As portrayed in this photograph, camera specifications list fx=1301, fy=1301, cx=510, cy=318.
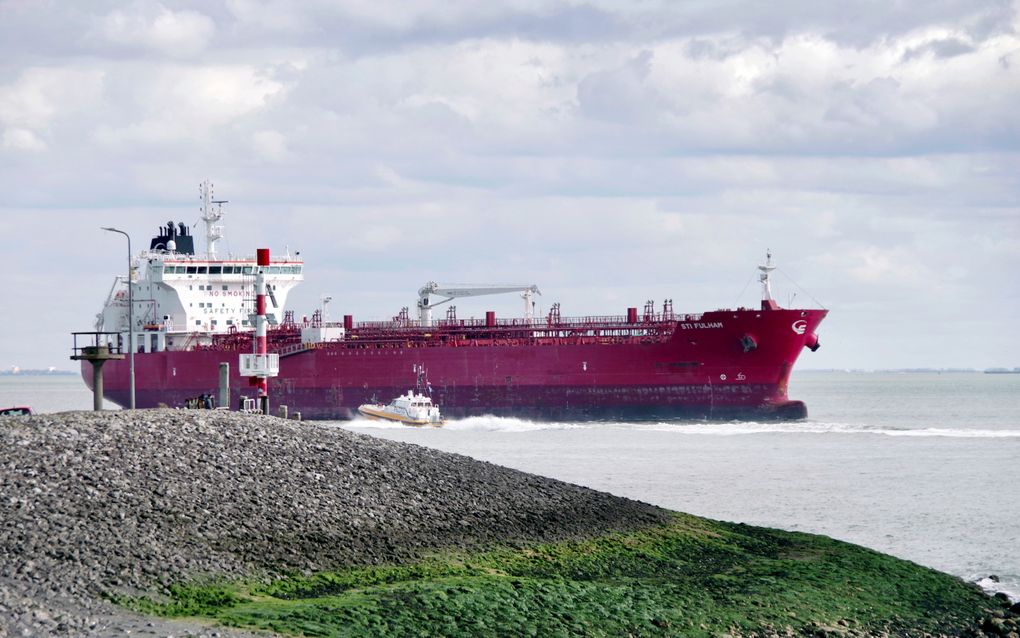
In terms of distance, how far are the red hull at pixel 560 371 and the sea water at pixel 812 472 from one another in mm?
1089

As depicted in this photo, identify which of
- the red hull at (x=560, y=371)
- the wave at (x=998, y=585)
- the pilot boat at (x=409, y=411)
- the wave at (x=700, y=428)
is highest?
the red hull at (x=560, y=371)

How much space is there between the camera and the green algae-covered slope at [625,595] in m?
13.4

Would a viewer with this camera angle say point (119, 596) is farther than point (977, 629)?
No

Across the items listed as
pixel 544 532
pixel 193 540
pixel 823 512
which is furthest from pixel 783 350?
pixel 193 540

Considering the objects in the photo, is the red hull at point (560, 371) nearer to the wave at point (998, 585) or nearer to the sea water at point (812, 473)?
the sea water at point (812, 473)

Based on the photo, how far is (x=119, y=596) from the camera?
13.0 meters

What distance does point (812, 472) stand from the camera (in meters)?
36.0

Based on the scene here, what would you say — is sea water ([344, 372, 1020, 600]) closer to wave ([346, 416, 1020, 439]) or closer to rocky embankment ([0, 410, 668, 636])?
wave ([346, 416, 1020, 439])

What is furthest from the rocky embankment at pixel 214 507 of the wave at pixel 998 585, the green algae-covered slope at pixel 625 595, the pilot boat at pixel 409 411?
the pilot boat at pixel 409 411

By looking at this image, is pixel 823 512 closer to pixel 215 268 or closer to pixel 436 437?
pixel 436 437

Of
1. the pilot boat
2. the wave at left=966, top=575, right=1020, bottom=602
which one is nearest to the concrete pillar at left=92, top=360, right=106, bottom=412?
the wave at left=966, top=575, right=1020, bottom=602

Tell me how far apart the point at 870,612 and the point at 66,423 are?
11.4 meters

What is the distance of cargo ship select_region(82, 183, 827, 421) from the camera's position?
5156cm

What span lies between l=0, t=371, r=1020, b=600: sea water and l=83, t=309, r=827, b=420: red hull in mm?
1089
